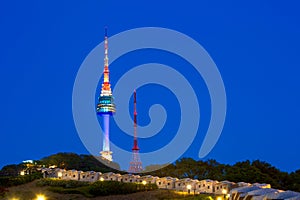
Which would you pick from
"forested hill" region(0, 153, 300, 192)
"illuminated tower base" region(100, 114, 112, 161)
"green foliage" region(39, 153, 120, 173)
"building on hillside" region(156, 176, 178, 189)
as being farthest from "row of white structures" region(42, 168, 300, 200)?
"illuminated tower base" region(100, 114, 112, 161)

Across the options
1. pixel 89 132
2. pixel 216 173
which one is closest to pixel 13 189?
pixel 216 173

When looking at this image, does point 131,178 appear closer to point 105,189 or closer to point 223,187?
point 105,189

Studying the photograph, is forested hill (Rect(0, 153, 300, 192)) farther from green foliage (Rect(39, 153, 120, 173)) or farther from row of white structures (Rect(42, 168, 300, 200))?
row of white structures (Rect(42, 168, 300, 200))

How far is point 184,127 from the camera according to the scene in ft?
197

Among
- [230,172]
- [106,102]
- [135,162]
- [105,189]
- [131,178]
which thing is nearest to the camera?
[105,189]

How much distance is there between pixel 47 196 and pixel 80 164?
3304 cm

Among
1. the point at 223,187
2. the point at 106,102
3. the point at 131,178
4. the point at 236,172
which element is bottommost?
the point at 223,187

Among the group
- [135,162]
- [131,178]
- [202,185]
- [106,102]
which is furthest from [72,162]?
[106,102]

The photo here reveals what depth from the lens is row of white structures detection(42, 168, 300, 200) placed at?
Result: 78.9 feet

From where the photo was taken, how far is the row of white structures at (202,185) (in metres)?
24.1

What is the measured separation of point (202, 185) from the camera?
1401 inches

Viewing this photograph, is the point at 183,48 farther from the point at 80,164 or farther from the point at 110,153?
the point at 110,153

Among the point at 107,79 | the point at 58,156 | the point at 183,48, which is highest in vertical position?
the point at 107,79

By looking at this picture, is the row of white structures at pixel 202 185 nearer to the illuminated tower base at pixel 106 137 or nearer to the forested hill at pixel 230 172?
→ the forested hill at pixel 230 172
